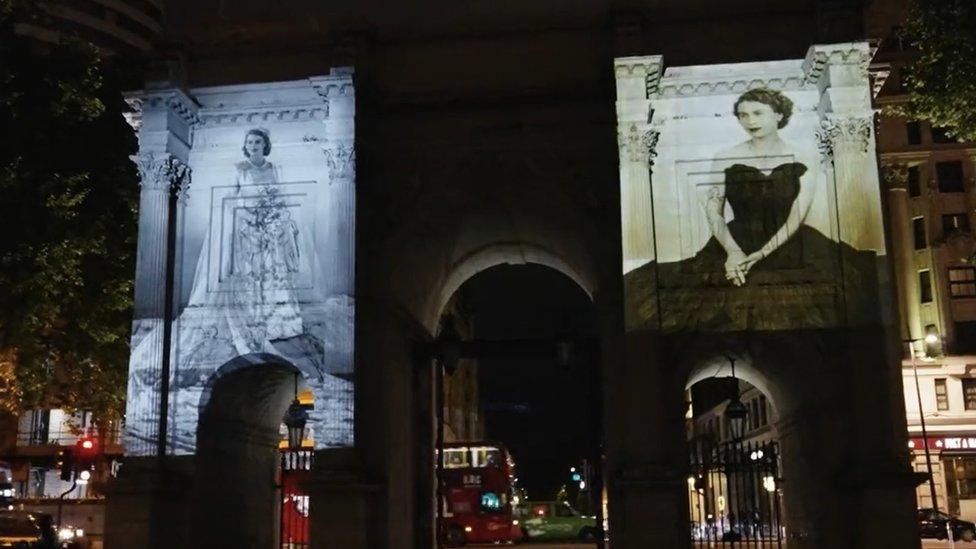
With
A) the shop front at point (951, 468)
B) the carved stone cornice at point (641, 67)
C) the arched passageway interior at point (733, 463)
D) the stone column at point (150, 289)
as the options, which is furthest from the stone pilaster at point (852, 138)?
the shop front at point (951, 468)

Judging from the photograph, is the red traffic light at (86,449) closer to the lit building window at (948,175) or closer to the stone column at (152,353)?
the stone column at (152,353)

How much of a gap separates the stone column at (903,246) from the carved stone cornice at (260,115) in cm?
3944

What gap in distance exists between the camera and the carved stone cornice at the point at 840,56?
21.5m

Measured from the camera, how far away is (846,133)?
21.5 metres

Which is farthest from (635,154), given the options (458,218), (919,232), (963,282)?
(919,232)

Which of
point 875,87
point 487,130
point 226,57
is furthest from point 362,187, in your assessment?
point 875,87

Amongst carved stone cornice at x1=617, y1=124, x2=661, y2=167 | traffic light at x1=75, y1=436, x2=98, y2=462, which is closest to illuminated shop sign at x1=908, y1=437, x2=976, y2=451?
carved stone cornice at x1=617, y1=124, x2=661, y2=167

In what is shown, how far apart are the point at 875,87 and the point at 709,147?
4383 millimetres

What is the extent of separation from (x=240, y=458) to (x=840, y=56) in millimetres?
15643

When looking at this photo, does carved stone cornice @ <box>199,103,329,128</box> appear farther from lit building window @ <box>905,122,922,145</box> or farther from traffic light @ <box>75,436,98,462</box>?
lit building window @ <box>905,122,922,145</box>

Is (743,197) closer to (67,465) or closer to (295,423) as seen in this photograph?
(295,423)

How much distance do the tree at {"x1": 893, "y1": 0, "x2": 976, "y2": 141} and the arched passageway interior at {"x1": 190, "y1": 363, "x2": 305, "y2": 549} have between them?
15.3 metres

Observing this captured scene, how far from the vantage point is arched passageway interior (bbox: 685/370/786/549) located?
23438 mm

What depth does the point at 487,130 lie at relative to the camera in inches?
905
